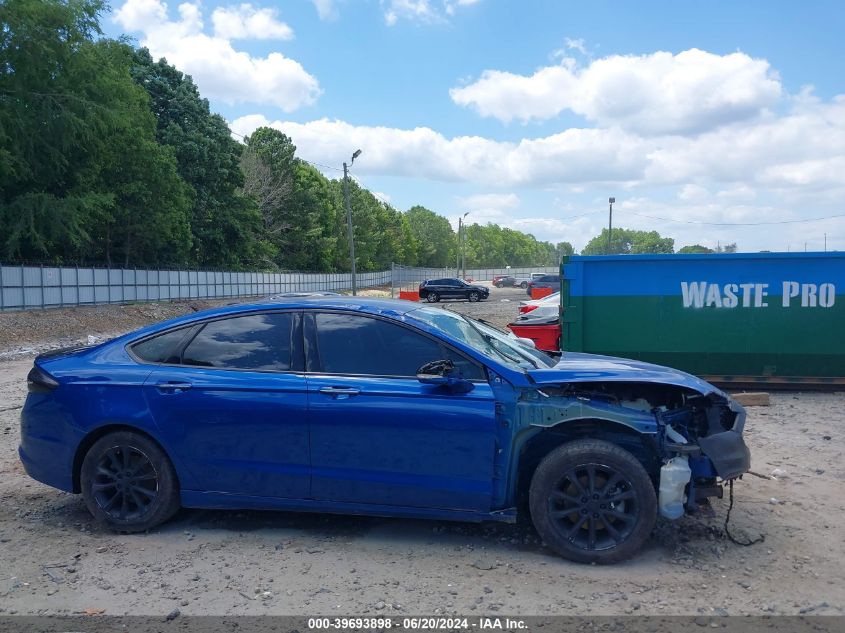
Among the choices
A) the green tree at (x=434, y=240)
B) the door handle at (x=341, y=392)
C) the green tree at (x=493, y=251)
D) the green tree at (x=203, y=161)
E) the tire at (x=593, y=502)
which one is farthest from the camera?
the green tree at (x=493, y=251)

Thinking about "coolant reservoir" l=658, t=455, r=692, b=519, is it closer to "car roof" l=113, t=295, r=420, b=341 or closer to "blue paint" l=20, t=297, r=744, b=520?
"blue paint" l=20, t=297, r=744, b=520

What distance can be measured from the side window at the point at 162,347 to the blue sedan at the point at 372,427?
0.04ft

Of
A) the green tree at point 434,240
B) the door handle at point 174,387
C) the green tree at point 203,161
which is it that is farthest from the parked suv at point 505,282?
the door handle at point 174,387

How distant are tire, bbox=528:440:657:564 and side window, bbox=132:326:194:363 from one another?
2617 mm

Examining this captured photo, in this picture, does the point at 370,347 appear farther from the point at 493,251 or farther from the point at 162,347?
the point at 493,251

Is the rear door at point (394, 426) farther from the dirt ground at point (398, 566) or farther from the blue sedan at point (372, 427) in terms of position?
the dirt ground at point (398, 566)

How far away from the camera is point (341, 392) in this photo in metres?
4.52

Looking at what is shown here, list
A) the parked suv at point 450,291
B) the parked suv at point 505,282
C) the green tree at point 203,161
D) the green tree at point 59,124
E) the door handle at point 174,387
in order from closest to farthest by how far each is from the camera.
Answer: the door handle at point 174,387
the green tree at point 59,124
the green tree at point 203,161
the parked suv at point 450,291
the parked suv at point 505,282

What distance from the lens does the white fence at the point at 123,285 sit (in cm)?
2598

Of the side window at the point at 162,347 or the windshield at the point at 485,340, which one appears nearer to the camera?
the windshield at the point at 485,340

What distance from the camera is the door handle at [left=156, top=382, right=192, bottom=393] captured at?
4.73m

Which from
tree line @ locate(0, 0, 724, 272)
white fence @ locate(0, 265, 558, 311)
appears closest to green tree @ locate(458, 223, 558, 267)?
tree line @ locate(0, 0, 724, 272)

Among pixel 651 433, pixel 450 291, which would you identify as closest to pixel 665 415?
pixel 651 433

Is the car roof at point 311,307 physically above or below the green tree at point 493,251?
below
